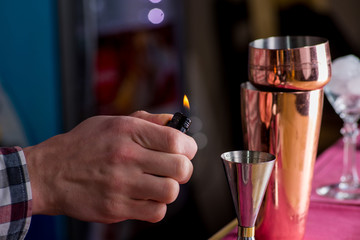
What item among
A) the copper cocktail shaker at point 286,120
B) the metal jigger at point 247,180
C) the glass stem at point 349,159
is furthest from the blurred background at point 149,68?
the metal jigger at point 247,180

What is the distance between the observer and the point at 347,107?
0.98m

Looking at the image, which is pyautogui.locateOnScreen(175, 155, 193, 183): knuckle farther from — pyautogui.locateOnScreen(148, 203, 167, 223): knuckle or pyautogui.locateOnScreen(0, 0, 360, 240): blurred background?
pyautogui.locateOnScreen(0, 0, 360, 240): blurred background

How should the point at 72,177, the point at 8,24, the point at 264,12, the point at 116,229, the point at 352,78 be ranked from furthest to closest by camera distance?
the point at 264,12
the point at 116,229
the point at 8,24
the point at 352,78
the point at 72,177

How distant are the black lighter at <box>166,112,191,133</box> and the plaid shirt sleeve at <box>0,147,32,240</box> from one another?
0.21 m

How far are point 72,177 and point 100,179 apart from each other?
1.7 inches

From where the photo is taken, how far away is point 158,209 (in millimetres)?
684

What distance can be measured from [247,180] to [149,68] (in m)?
1.89

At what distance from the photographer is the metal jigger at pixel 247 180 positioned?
0.58 m

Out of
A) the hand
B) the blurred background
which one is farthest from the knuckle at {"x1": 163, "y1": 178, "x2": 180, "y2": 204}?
the blurred background

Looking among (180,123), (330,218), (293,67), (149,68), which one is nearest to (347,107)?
(330,218)

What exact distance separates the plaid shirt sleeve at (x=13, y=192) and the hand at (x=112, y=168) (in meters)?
0.01

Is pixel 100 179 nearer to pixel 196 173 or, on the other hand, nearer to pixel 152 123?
pixel 152 123

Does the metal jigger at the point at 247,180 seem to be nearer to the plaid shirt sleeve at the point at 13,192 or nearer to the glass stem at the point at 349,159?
the plaid shirt sleeve at the point at 13,192

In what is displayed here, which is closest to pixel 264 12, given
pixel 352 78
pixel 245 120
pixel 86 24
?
pixel 86 24
